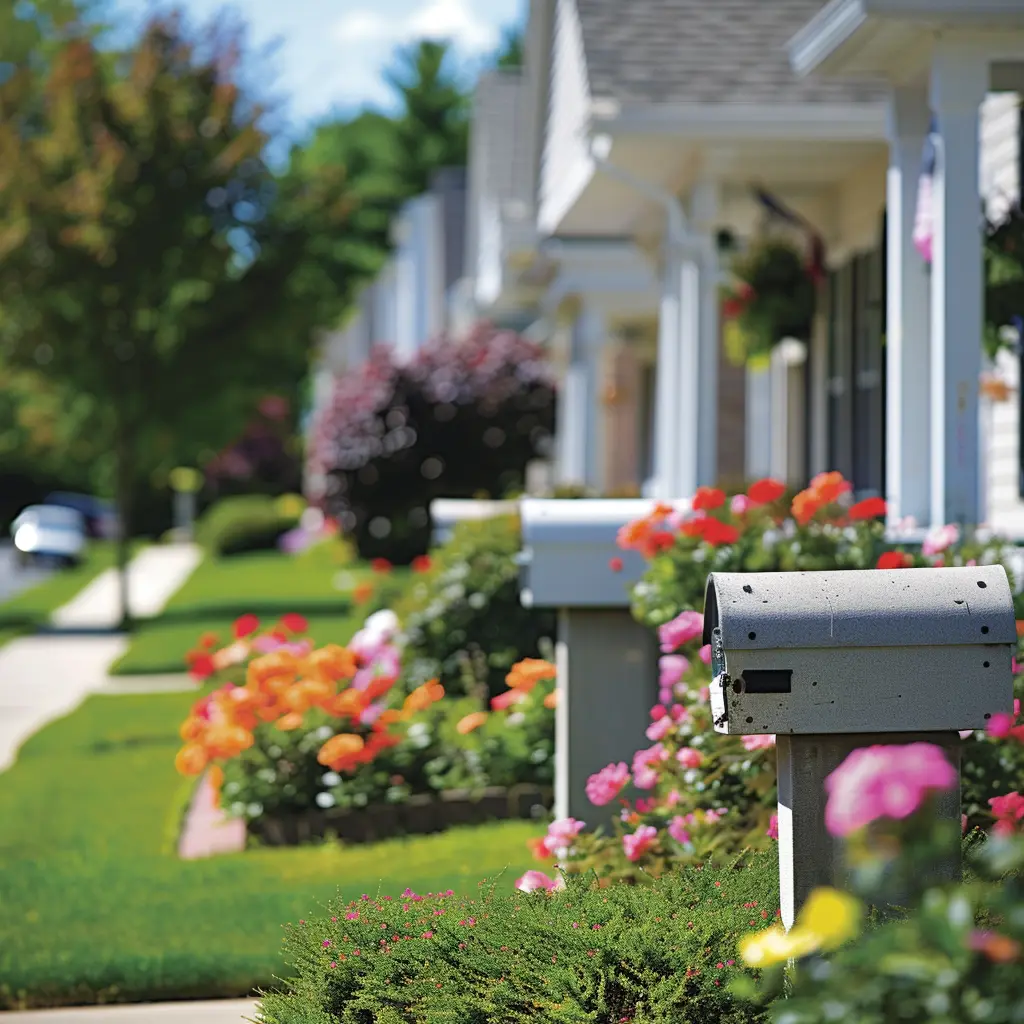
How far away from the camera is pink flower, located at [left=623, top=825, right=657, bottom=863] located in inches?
213

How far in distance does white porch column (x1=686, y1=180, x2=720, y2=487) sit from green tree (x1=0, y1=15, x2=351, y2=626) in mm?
10830

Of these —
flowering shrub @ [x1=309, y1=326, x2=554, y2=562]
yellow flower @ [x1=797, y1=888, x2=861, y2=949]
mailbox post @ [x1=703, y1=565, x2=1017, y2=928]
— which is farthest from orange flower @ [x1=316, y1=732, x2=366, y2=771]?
flowering shrub @ [x1=309, y1=326, x2=554, y2=562]

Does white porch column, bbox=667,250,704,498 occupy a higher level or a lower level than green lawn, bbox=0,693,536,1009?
higher

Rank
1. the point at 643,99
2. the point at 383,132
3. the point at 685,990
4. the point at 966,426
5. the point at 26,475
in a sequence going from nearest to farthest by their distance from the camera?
1. the point at 685,990
2. the point at 966,426
3. the point at 643,99
4. the point at 26,475
5. the point at 383,132

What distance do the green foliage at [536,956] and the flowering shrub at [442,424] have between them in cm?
2141

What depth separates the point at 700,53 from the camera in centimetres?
1132

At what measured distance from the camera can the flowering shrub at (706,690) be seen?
5469 mm

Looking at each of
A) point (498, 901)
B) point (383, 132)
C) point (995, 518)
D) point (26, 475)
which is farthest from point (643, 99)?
point (383, 132)

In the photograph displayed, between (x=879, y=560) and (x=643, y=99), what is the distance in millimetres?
5516

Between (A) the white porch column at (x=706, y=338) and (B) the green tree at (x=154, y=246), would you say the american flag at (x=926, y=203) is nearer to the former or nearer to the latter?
(A) the white porch column at (x=706, y=338)

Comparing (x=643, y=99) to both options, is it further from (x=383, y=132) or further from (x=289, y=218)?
(x=383, y=132)

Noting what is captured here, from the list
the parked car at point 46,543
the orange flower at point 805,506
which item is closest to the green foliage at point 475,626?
the orange flower at point 805,506

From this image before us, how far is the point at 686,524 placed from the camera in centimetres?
637

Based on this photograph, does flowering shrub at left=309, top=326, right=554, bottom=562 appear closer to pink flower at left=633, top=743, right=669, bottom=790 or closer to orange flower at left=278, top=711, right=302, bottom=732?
orange flower at left=278, top=711, right=302, bottom=732
